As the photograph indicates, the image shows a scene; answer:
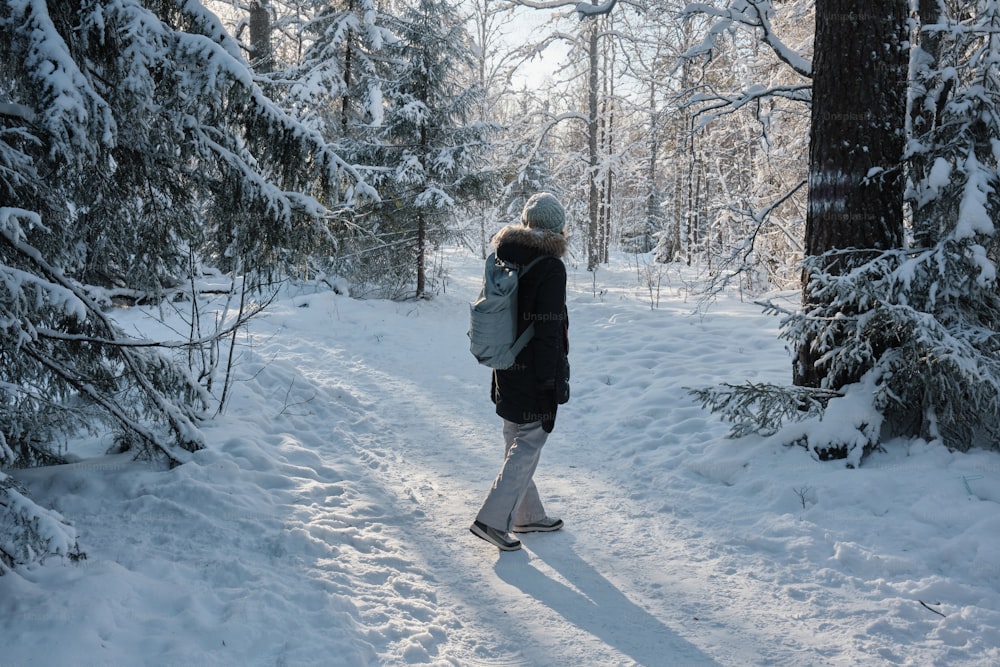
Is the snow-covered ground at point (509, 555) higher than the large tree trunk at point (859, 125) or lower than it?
lower

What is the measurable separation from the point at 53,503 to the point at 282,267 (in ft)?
6.76

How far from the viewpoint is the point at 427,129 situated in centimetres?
1403

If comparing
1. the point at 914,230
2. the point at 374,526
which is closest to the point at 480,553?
the point at 374,526

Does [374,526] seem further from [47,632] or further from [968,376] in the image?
[968,376]

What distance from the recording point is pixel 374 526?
14.3 feet

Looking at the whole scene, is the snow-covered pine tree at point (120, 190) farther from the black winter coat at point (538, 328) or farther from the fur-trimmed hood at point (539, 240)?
the black winter coat at point (538, 328)

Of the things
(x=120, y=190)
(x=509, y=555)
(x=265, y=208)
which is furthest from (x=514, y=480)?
(x=120, y=190)

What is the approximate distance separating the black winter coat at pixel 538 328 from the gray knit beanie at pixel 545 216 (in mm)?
48

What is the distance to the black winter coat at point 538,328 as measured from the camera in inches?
157

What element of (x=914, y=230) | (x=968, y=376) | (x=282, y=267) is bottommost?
(x=968, y=376)

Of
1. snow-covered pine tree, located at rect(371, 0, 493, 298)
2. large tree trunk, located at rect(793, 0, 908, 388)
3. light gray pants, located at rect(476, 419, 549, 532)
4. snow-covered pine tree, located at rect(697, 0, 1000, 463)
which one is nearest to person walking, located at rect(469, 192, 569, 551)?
light gray pants, located at rect(476, 419, 549, 532)

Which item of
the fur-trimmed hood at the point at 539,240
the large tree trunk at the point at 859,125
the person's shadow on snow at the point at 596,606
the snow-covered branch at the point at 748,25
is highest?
the snow-covered branch at the point at 748,25

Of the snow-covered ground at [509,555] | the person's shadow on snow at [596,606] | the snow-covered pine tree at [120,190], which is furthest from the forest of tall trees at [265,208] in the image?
the person's shadow on snow at [596,606]

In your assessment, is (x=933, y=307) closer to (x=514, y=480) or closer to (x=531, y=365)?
(x=531, y=365)
